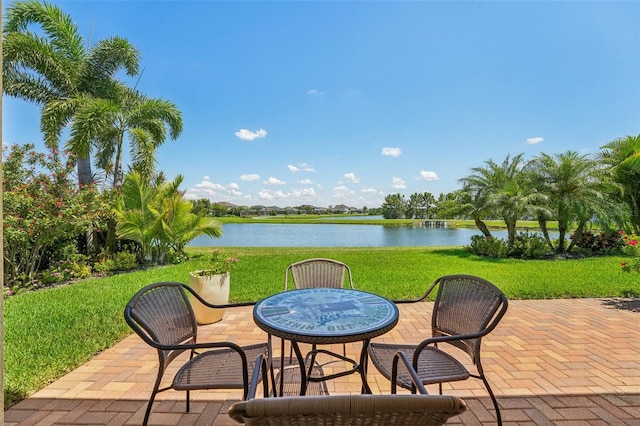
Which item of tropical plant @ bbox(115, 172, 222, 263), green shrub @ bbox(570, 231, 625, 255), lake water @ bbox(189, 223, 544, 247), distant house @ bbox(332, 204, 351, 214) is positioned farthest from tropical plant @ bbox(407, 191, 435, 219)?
tropical plant @ bbox(115, 172, 222, 263)

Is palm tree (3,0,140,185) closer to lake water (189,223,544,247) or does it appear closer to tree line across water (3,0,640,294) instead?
tree line across water (3,0,640,294)

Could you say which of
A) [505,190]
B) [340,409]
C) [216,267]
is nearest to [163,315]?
[340,409]

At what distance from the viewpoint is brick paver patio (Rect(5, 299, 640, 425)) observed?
1951mm

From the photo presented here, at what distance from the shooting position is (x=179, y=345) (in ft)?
5.26

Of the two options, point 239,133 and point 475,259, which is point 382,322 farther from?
point 239,133

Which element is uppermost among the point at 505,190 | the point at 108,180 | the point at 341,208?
the point at 341,208

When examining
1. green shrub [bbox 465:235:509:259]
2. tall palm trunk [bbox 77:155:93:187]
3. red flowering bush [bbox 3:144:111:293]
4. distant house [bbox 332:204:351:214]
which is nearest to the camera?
red flowering bush [bbox 3:144:111:293]

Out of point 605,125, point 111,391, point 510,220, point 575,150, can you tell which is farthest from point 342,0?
point 605,125

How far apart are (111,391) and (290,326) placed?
1718 mm

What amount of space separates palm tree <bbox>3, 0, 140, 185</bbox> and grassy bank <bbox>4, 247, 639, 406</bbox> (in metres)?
4.60

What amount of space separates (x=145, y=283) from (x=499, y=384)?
562 centimetres

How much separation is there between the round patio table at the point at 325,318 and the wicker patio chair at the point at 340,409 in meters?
0.67

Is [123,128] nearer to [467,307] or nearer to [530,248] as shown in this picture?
[467,307]

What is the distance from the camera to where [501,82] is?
9000 mm
